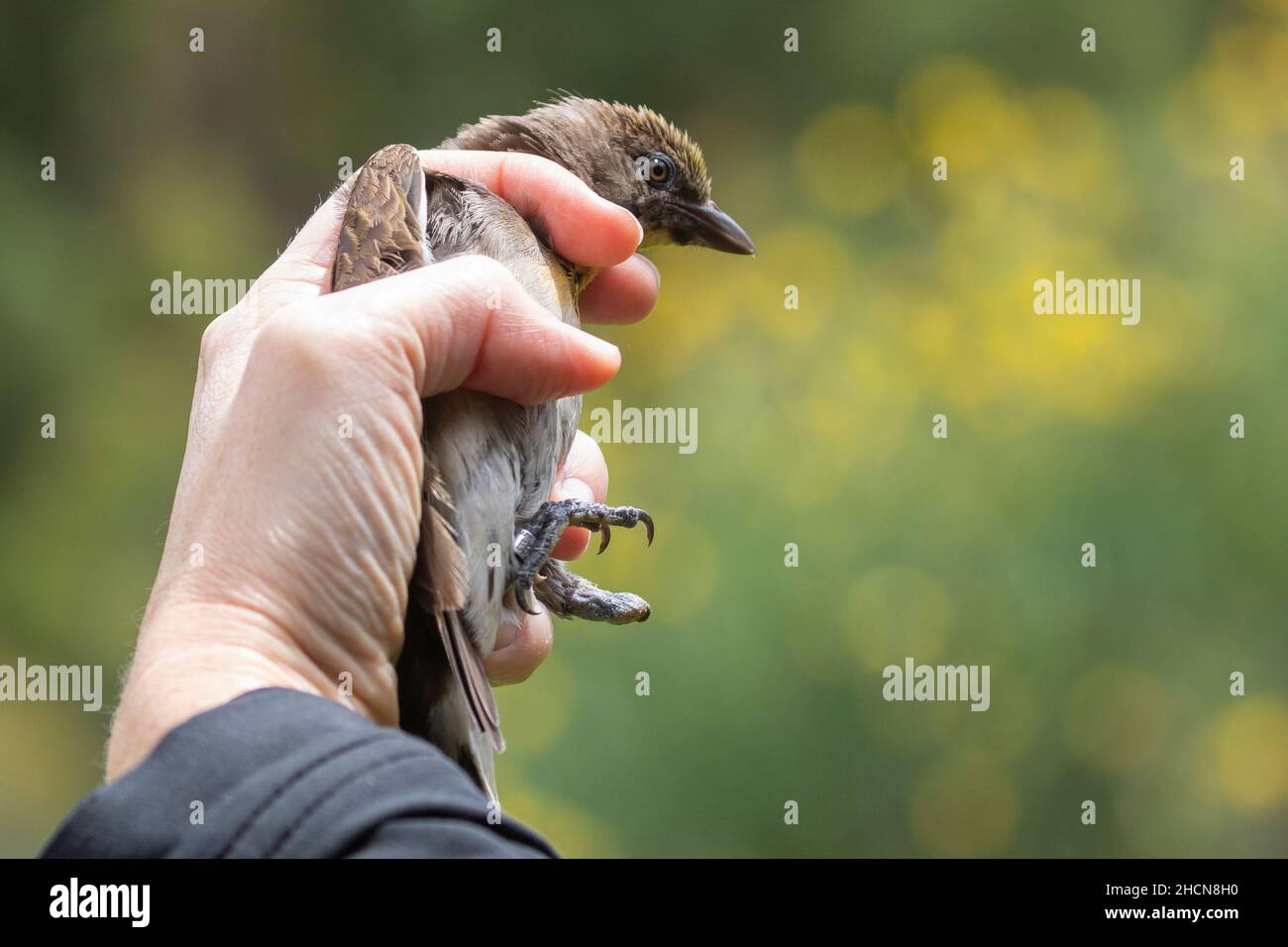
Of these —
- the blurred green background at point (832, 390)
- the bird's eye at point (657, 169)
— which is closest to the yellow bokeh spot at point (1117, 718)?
the blurred green background at point (832, 390)

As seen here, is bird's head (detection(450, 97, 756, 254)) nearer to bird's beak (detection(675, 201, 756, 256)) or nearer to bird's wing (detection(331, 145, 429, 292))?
bird's beak (detection(675, 201, 756, 256))

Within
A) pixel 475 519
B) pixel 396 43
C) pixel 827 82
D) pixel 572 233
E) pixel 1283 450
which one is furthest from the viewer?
pixel 396 43

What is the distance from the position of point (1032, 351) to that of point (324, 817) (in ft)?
10.5

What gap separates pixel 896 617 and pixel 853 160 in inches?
68.2

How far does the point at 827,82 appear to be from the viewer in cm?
441

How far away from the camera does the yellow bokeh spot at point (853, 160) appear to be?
13.8 ft

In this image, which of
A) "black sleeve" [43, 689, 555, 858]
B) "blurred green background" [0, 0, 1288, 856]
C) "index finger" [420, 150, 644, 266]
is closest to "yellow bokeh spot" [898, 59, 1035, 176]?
"blurred green background" [0, 0, 1288, 856]

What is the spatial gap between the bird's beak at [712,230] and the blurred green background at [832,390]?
3.10 feet

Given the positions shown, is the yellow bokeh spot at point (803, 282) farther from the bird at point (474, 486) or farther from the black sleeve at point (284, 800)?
the black sleeve at point (284, 800)

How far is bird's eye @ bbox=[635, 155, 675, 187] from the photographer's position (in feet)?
9.33

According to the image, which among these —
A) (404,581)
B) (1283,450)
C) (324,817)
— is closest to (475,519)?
(404,581)

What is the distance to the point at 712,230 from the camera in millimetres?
2910

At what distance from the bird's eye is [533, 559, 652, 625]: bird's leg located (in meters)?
1.05
